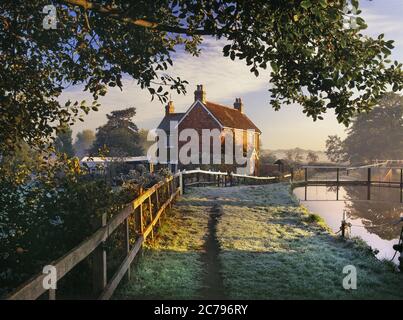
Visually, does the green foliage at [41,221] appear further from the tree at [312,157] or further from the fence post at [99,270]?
the tree at [312,157]

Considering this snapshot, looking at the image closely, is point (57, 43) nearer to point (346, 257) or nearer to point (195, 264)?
point (195, 264)

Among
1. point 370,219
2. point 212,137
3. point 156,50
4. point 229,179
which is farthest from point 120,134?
point 156,50

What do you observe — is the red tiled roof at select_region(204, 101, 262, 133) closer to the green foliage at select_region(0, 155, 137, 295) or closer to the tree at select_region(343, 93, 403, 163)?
the green foliage at select_region(0, 155, 137, 295)

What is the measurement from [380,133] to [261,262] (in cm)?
8212

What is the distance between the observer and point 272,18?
6.52 meters

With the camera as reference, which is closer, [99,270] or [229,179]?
[99,270]

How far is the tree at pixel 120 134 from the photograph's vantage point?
182 ft

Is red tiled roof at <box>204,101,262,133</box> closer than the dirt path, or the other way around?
the dirt path

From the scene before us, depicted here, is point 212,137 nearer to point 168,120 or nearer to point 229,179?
point 229,179

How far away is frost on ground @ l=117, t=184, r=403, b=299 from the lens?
6797mm

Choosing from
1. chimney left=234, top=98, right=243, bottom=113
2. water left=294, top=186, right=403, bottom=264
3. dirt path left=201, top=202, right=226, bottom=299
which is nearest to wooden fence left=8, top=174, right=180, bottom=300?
dirt path left=201, top=202, right=226, bottom=299

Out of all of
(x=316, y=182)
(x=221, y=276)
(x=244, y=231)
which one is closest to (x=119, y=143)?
(x=316, y=182)

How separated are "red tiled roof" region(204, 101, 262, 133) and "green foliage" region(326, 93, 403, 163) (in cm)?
3916

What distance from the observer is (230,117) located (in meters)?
44.4
